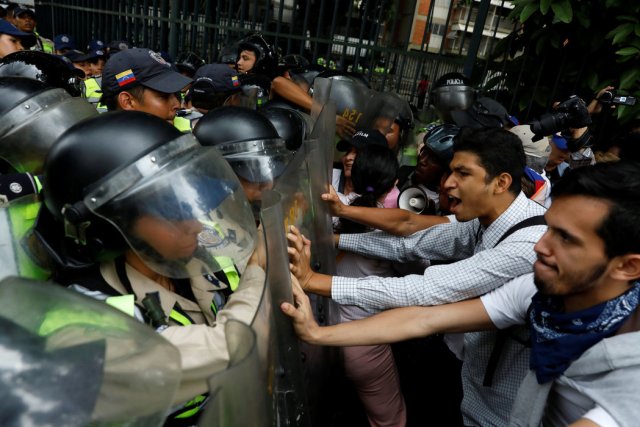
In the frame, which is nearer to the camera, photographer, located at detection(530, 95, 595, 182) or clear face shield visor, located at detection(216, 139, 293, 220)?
clear face shield visor, located at detection(216, 139, 293, 220)

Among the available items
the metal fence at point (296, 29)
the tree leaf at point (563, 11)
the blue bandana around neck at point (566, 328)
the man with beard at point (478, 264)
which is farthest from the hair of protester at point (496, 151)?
the metal fence at point (296, 29)

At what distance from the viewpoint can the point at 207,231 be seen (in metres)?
1.37

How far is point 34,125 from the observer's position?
1.86 meters

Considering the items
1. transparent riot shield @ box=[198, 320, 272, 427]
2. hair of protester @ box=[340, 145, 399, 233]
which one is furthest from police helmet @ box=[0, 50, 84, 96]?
transparent riot shield @ box=[198, 320, 272, 427]

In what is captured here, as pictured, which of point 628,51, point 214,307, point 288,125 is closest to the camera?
point 214,307

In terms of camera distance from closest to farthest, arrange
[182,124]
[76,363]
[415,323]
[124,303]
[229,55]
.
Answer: [76,363]
[124,303]
[415,323]
[182,124]
[229,55]

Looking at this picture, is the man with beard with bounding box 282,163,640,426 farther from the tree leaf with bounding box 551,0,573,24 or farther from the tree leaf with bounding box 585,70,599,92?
the tree leaf with bounding box 585,70,599,92

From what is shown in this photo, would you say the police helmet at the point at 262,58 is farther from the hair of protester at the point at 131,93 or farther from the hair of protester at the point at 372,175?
the hair of protester at the point at 372,175

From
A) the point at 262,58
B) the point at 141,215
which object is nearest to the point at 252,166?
the point at 141,215

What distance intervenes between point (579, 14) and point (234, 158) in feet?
12.1

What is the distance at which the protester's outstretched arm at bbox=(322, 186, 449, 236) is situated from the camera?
7.80ft

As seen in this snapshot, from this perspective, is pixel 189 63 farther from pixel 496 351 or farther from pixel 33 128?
pixel 496 351

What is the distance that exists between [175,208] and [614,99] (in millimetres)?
4076

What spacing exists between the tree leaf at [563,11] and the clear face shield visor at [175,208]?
3.73 m
